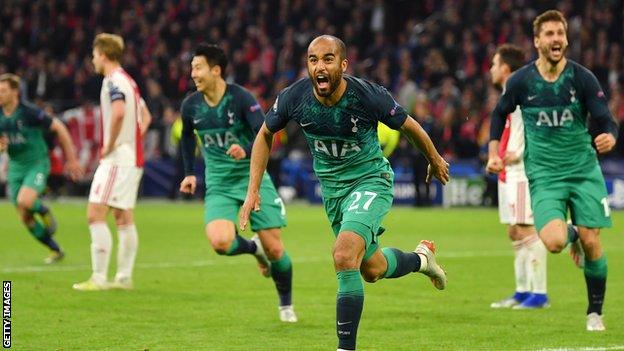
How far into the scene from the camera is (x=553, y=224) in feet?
31.9

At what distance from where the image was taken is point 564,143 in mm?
10000

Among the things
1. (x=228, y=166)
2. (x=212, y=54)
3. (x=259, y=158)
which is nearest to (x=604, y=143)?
(x=259, y=158)

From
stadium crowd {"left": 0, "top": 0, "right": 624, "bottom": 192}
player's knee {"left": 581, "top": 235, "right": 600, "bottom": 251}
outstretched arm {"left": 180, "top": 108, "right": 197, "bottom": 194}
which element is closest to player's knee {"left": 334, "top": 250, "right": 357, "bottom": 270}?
player's knee {"left": 581, "top": 235, "right": 600, "bottom": 251}

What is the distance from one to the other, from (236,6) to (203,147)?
26.3 m

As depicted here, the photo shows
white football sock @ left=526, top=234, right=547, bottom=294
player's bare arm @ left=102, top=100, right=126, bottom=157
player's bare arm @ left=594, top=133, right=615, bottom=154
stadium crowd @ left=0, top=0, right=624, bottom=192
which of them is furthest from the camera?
stadium crowd @ left=0, top=0, right=624, bottom=192

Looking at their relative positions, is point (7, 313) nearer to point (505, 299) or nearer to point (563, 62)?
point (563, 62)

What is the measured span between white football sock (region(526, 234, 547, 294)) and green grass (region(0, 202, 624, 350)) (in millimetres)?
257

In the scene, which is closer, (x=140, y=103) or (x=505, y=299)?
(x=505, y=299)

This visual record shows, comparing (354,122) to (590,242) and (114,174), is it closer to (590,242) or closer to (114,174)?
(590,242)

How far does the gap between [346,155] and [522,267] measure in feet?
13.4

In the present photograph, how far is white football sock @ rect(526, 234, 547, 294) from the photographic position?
11.8 metres

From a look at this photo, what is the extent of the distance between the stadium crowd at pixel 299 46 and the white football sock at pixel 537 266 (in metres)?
15.7

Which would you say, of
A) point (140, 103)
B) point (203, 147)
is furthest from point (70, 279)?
point (203, 147)

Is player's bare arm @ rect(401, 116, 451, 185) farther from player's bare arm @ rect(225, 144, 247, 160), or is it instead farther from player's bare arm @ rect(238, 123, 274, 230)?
player's bare arm @ rect(225, 144, 247, 160)
